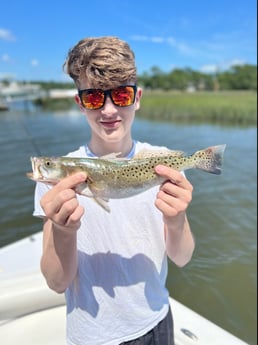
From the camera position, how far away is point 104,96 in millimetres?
2023

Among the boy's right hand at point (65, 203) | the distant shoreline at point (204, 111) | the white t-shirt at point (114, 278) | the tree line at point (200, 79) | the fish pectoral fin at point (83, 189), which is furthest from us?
the tree line at point (200, 79)

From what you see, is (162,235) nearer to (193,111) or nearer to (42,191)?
(42,191)

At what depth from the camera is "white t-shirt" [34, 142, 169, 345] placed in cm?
202

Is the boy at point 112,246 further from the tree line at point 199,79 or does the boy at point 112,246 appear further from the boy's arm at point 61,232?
the tree line at point 199,79

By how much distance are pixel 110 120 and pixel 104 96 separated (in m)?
0.16

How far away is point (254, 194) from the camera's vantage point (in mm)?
10875

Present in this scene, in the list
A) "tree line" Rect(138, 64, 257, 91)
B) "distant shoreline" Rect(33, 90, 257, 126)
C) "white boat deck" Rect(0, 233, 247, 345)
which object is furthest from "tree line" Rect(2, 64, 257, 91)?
"white boat deck" Rect(0, 233, 247, 345)

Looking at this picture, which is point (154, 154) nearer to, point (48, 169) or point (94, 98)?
point (94, 98)

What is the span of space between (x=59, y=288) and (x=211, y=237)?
6.28m

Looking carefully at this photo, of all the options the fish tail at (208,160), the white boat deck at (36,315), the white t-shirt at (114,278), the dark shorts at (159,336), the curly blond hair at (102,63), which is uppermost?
the curly blond hair at (102,63)

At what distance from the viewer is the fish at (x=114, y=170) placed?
1.75 m

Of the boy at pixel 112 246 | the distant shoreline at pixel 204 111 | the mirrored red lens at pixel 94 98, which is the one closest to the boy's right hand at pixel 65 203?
the boy at pixel 112 246

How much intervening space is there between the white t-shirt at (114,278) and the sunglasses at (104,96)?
2.01 ft

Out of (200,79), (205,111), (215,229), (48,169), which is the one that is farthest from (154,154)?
(200,79)
